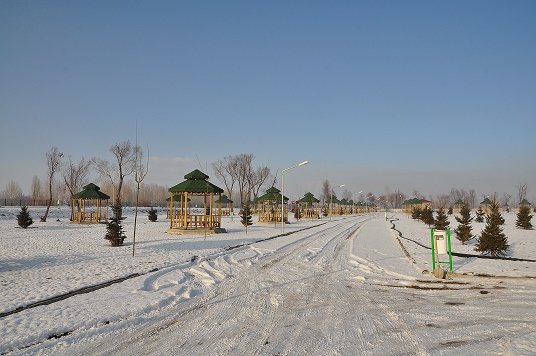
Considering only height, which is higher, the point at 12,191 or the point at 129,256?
the point at 12,191

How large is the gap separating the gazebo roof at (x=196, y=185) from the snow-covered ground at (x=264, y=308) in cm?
1277

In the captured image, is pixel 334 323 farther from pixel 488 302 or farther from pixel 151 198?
pixel 151 198

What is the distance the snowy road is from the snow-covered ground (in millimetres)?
19

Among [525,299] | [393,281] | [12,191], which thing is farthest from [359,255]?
[12,191]

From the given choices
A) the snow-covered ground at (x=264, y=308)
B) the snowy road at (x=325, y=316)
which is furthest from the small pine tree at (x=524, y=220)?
the snowy road at (x=325, y=316)

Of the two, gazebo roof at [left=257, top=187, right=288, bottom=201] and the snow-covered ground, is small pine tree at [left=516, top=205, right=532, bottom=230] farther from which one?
the snow-covered ground

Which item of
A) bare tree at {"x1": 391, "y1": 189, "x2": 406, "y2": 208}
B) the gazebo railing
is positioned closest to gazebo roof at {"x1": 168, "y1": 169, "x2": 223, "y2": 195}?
the gazebo railing

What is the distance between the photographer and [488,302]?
24.6 ft

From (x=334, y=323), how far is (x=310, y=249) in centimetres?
1128

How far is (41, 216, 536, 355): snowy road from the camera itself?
5.00 meters

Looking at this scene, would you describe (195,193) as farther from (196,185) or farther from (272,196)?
(272,196)

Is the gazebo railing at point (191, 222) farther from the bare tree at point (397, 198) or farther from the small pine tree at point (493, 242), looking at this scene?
the bare tree at point (397, 198)

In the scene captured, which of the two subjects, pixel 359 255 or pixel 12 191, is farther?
pixel 12 191

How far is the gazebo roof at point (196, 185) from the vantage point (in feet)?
84.7
